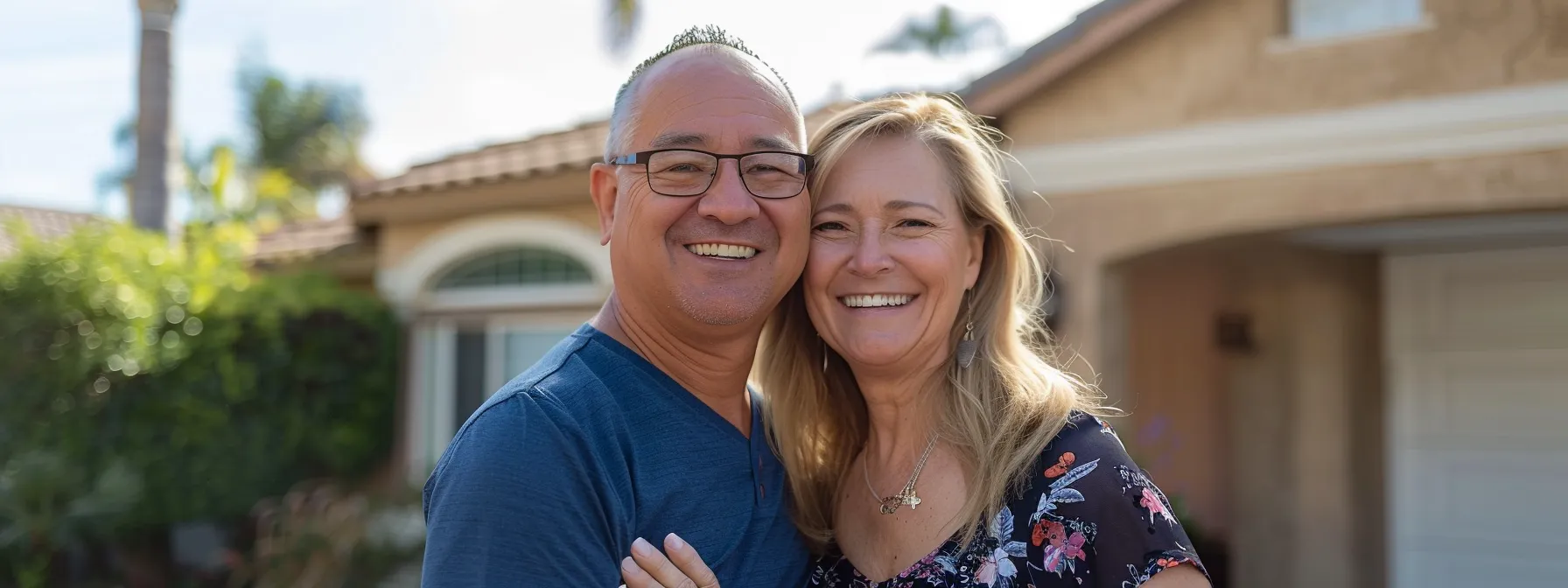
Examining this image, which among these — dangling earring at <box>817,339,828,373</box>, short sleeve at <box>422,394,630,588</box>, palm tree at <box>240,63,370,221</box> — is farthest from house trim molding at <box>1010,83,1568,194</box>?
palm tree at <box>240,63,370,221</box>

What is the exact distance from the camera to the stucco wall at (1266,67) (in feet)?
18.7

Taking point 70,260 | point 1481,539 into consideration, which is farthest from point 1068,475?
point 70,260

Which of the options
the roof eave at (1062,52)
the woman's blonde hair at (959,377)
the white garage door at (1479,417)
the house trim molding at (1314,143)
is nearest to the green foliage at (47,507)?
the roof eave at (1062,52)

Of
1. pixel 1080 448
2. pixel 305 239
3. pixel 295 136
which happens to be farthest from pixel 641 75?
pixel 295 136

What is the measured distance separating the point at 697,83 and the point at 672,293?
428mm

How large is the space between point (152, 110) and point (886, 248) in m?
10.6

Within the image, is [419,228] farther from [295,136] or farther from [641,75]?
[295,136]

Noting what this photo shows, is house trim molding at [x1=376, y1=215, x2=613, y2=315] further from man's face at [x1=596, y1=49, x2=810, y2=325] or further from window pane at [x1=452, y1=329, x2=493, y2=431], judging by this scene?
man's face at [x1=596, y1=49, x2=810, y2=325]

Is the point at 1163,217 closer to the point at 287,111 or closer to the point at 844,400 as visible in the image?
the point at 844,400

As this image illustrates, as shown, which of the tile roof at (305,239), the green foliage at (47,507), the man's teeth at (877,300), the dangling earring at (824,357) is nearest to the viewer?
the man's teeth at (877,300)

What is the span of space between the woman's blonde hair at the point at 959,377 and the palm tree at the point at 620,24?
8.67 m

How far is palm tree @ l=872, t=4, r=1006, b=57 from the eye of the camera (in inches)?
769

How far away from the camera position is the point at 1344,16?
21.1 ft

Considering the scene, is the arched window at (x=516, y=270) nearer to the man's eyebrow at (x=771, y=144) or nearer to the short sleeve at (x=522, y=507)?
the man's eyebrow at (x=771, y=144)
